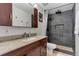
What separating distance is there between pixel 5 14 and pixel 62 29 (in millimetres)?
3477

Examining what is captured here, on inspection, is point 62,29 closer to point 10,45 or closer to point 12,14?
point 12,14

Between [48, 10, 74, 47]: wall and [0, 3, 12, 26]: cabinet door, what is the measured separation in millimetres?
3322

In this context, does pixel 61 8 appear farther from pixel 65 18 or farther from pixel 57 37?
pixel 57 37

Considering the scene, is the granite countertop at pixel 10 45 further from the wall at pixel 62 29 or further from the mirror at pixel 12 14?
the wall at pixel 62 29

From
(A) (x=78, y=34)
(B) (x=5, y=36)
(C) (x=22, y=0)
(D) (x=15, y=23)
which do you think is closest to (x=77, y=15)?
(A) (x=78, y=34)

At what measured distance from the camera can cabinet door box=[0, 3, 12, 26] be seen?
5.18ft

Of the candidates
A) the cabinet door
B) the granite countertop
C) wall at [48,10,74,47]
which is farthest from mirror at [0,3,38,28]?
wall at [48,10,74,47]

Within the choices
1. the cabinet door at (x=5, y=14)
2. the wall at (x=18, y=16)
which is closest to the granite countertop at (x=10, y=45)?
the cabinet door at (x=5, y=14)

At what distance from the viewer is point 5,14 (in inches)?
65.2

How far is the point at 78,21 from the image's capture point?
291 cm

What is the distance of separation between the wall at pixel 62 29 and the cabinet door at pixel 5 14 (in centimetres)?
332

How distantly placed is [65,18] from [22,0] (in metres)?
2.89

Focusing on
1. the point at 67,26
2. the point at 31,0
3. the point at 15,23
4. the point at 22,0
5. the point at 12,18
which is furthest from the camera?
the point at 67,26

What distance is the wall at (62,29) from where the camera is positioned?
4418 mm
